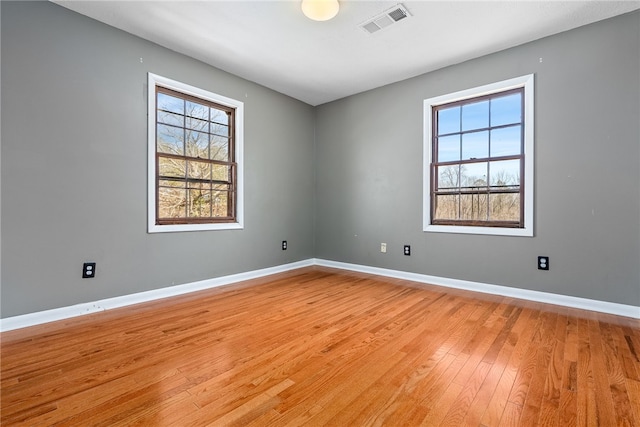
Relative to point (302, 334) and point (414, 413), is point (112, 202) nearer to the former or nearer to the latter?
point (302, 334)

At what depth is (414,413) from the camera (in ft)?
4.40

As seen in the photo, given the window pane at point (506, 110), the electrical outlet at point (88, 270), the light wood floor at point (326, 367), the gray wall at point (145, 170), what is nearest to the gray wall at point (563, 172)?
the gray wall at point (145, 170)

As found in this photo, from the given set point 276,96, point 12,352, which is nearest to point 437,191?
point 276,96

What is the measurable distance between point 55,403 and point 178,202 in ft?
7.21

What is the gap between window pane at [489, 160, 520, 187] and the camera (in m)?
3.17

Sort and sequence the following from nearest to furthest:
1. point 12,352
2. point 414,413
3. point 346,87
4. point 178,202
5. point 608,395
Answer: point 414,413 < point 608,395 < point 12,352 < point 178,202 < point 346,87

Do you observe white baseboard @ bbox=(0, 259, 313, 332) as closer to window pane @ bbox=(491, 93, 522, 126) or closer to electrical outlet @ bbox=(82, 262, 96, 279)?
electrical outlet @ bbox=(82, 262, 96, 279)

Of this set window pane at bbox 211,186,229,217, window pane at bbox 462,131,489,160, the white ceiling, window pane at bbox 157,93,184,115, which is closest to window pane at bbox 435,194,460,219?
window pane at bbox 462,131,489,160

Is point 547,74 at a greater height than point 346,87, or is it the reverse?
point 346,87

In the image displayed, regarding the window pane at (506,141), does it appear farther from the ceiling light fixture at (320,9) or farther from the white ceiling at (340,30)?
the ceiling light fixture at (320,9)

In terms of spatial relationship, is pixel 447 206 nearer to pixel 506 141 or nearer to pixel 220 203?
pixel 506 141

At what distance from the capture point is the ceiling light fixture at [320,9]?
236 cm

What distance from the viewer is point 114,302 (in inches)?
108

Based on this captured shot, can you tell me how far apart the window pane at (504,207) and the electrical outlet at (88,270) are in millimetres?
4054
